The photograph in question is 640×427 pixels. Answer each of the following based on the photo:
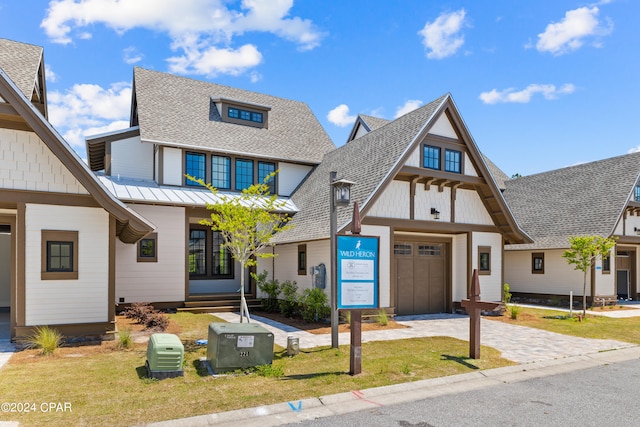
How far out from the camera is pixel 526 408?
7.22 metres

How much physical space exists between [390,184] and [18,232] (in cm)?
1204

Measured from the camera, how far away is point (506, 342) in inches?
499

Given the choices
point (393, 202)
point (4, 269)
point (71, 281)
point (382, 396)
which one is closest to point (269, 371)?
point (382, 396)

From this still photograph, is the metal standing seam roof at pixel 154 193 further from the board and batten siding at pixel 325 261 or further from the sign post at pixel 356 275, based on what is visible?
the sign post at pixel 356 275

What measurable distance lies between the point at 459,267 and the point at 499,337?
6.03 m

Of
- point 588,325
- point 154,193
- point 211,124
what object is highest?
point 211,124

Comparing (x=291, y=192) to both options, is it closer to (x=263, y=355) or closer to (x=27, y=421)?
(x=263, y=355)

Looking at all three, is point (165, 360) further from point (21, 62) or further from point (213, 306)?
point (21, 62)

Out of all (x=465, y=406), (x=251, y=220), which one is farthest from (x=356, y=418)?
(x=251, y=220)

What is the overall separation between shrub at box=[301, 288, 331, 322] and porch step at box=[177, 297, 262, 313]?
4154 mm

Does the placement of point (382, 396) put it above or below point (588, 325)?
above

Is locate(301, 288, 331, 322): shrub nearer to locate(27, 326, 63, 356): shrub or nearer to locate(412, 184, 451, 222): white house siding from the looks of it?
locate(412, 184, 451, 222): white house siding

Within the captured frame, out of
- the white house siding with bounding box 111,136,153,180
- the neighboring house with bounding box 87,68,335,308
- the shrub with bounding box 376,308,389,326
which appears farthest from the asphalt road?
the white house siding with bounding box 111,136,153,180

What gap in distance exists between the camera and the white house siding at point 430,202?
1788cm
